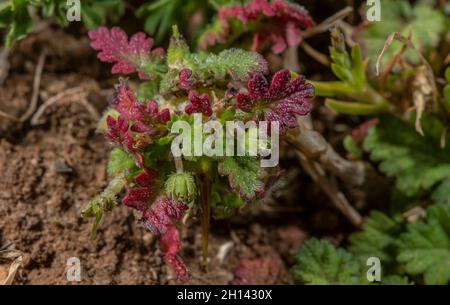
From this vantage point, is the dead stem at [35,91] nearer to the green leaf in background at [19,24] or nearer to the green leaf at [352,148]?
the green leaf in background at [19,24]

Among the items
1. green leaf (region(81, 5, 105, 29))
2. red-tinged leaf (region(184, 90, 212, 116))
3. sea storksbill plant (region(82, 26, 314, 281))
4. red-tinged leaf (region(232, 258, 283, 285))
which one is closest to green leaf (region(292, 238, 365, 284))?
red-tinged leaf (region(232, 258, 283, 285))

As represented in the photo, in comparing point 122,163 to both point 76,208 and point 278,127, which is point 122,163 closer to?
point 76,208

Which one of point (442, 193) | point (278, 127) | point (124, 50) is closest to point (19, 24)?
point (124, 50)

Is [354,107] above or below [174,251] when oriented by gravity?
above

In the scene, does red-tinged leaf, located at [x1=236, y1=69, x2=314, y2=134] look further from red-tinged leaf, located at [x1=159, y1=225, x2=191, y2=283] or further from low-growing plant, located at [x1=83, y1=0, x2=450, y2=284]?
red-tinged leaf, located at [x1=159, y1=225, x2=191, y2=283]

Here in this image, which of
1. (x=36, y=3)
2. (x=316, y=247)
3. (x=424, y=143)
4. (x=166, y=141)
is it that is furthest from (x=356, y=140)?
(x=36, y=3)

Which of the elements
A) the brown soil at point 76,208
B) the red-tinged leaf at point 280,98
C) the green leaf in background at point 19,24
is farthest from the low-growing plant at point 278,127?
the green leaf in background at point 19,24
